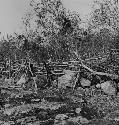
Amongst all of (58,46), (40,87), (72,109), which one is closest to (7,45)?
(58,46)

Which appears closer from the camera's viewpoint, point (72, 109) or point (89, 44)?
point (72, 109)

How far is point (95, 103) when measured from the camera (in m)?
14.3

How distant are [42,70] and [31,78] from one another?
126cm

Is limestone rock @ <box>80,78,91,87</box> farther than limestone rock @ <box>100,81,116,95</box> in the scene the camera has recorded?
Yes

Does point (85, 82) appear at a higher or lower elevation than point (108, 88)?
lower

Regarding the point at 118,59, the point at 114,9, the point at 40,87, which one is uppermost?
the point at 114,9

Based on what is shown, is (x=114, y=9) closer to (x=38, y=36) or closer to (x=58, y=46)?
(x=58, y=46)

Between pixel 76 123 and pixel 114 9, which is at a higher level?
pixel 114 9

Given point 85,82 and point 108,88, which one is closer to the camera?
point 108,88

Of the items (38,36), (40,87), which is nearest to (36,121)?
(40,87)

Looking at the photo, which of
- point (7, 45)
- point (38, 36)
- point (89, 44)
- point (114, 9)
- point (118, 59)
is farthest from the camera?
point (7, 45)

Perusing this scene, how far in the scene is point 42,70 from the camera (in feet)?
74.6

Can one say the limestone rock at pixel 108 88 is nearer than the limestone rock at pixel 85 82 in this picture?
Yes

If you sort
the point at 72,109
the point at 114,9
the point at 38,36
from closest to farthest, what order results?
the point at 72,109
the point at 114,9
the point at 38,36
